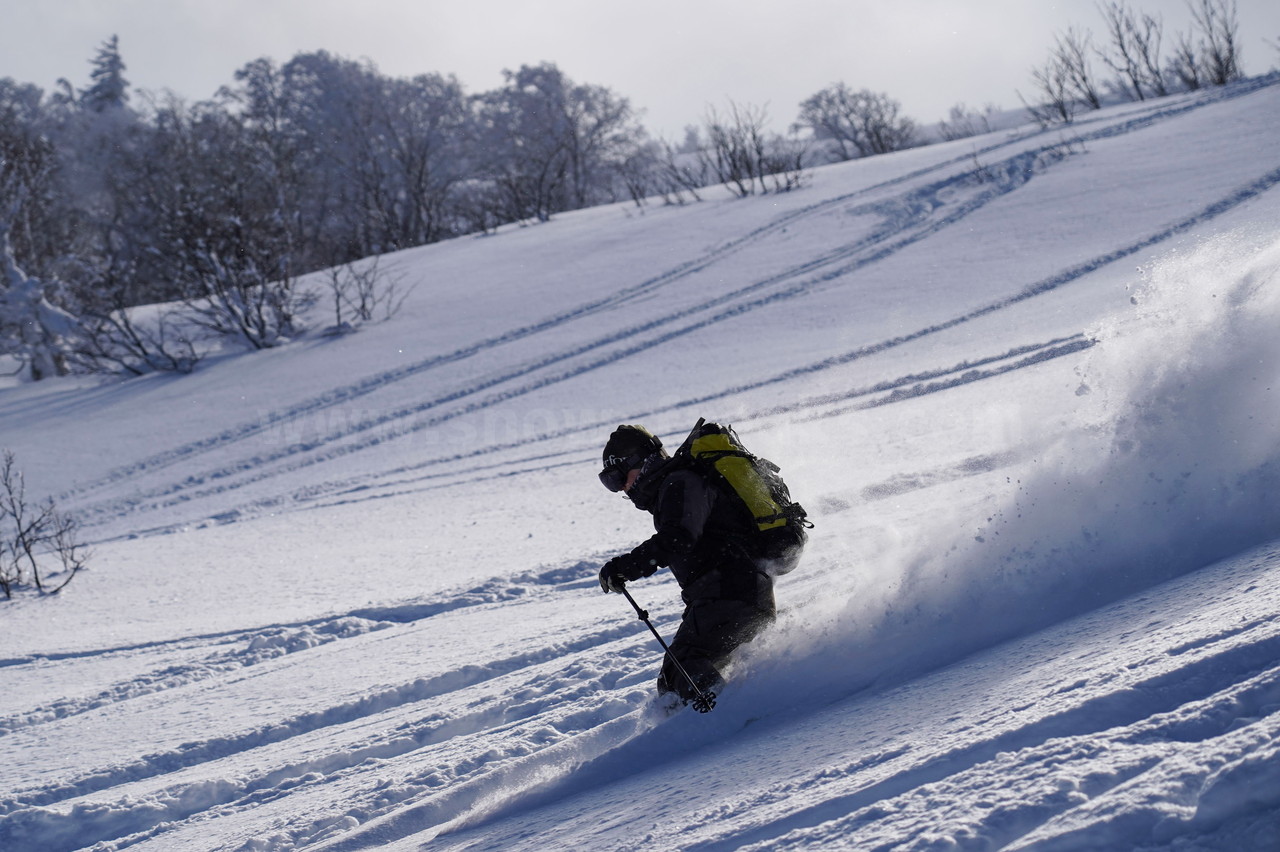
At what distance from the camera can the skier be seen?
3619 millimetres

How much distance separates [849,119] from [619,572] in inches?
1746

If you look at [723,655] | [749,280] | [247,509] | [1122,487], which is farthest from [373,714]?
[749,280]

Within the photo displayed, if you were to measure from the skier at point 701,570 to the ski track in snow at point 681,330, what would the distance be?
20.8 ft

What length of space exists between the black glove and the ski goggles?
1.33 ft

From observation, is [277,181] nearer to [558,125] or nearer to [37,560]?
[37,560]

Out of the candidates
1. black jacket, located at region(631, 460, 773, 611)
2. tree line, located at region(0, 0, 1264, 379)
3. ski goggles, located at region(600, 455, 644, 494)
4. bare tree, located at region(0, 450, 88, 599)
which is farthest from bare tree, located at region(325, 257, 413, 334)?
black jacket, located at region(631, 460, 773, 611)

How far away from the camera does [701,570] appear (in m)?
3.76

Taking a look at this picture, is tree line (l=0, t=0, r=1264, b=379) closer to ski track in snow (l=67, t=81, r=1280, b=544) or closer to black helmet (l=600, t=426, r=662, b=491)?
ski track in snow (l=67, t=81, r=1280, b=544)

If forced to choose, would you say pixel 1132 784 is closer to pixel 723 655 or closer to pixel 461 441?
pixel 723 655

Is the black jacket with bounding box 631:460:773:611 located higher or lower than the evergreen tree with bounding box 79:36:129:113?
lower

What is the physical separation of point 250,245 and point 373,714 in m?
15.0

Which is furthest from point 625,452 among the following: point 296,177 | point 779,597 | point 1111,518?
point 296,177

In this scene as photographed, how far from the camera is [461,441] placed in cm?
1205

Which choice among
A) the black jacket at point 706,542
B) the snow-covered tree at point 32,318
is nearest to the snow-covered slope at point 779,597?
the black jacket at point 706,542
